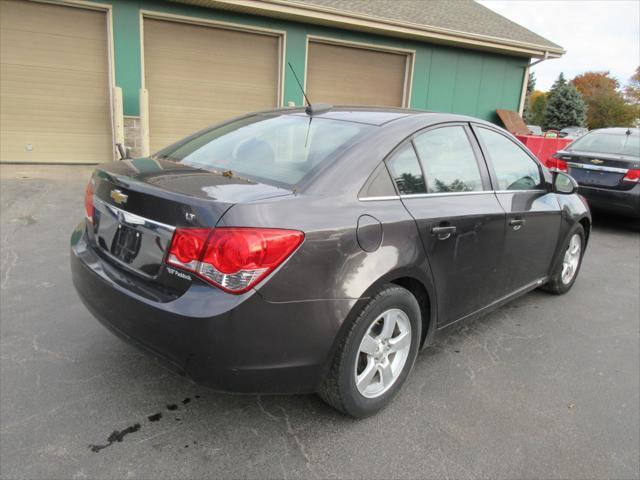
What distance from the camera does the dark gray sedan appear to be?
2.05 metres

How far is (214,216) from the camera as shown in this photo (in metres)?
2.04

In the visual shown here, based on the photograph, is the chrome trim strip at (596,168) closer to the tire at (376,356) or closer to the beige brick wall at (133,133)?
the tire at (376,356)

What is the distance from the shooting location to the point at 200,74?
1038 cm

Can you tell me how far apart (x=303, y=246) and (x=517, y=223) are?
1918mm

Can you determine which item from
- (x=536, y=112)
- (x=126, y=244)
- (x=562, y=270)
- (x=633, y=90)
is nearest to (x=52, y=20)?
(x=126, y=244)

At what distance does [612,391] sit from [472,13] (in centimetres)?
1429

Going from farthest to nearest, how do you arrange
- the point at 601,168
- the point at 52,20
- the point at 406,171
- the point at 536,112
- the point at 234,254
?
the point at 536,112 → the point at 52,20 → the point at 601,168 → the point at 406,171 → the point at 234,254

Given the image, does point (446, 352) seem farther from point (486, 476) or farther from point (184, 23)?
point (184, 23)

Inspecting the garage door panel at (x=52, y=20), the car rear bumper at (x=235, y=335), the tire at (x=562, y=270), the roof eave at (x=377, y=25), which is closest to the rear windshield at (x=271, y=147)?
the car rear bumper at (x=235, y=335)

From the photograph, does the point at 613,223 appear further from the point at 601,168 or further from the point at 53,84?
the point at 53,84

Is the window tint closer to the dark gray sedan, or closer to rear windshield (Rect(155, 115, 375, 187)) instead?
the dark gray sedan

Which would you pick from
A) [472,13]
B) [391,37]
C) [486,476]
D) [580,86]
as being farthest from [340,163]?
[580,86]

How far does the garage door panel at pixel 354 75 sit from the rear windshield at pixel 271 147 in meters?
8.99

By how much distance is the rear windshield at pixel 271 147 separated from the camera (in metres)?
2.52
